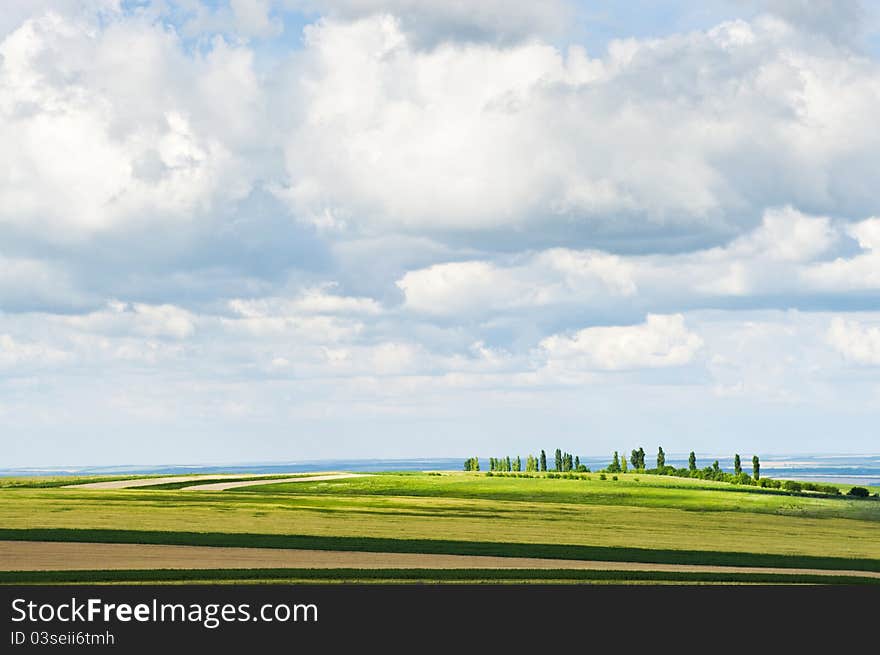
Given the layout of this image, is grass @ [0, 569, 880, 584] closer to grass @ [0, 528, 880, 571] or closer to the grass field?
the grass field

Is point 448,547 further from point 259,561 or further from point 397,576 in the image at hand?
point 397,576

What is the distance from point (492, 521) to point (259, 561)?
3388cm

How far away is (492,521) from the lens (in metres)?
91.1

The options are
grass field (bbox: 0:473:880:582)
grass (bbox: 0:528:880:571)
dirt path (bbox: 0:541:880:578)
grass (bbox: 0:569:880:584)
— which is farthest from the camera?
grass field (bbox: 0:473:880:582)

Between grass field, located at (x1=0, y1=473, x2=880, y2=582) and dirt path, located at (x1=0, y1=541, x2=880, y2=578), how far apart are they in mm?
2545

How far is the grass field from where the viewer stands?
68750 mm

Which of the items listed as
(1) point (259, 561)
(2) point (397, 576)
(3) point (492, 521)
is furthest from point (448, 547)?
(3) point (492, 521)

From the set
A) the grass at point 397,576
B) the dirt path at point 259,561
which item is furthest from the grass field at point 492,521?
the dirt path at point 259,561

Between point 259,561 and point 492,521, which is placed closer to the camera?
point 259,561

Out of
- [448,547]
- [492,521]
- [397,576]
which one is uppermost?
[492,521]

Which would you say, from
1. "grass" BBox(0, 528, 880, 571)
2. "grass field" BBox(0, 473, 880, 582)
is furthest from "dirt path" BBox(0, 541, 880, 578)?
"grass field" BBox(0, 473, 880, 582)
